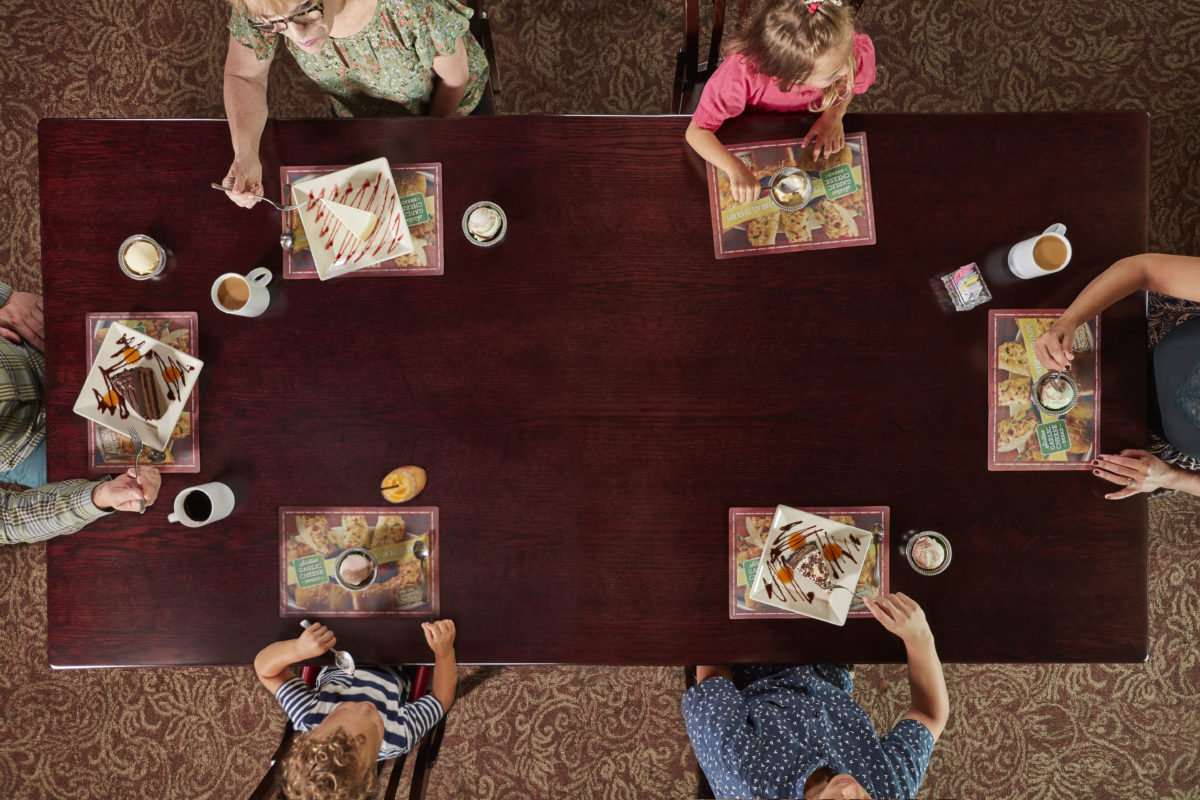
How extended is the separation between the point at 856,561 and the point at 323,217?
1367 mm

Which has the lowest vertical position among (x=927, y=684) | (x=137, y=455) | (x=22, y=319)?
(x=927, y=684)

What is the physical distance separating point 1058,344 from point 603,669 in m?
1.68

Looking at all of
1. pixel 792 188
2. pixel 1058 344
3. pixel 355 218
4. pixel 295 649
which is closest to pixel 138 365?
pixel 355 218

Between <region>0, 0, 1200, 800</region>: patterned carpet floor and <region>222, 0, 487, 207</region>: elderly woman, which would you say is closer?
<region>222, 0, 487, 207</region>: elderly woman

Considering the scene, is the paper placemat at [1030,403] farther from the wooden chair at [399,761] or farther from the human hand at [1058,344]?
the wooden chair at [399,761]

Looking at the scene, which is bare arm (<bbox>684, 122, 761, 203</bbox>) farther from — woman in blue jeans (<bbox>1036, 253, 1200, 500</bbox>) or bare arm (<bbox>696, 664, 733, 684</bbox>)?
bare arm (<bbox>696, 664, 733, 684</bbox>)

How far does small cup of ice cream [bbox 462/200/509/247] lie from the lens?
1455mm

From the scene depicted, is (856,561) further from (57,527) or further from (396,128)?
(57,527)

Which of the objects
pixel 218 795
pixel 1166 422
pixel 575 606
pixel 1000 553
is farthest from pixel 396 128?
pixel 218 795

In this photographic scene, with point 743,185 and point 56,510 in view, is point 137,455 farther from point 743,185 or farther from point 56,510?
point 743,185

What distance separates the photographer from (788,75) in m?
1.36

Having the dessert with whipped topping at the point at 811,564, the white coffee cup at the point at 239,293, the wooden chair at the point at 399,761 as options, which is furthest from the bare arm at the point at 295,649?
the dessert with whipped topping at the point at 811,564

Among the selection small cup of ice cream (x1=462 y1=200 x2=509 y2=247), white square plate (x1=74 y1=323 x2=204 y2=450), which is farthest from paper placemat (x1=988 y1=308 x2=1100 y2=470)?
white square plate (x1=74 y1=323 x2=204 y2=450)

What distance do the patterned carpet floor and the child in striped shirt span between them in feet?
2.29
